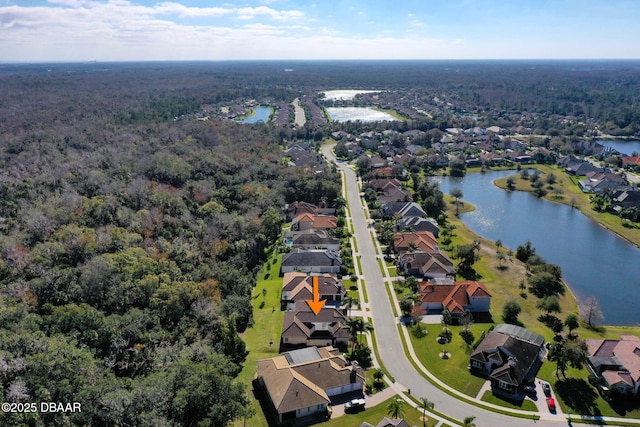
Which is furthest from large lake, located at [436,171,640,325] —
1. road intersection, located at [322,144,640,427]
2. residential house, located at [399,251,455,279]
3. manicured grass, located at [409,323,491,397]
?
road intersection, located at [322,144,640,427]

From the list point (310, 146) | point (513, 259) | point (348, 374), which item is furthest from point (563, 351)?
point (310, 146)

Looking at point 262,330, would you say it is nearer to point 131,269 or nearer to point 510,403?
point 131,269

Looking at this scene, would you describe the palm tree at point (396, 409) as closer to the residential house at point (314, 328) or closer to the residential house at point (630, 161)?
the residential house at point (314, 328)

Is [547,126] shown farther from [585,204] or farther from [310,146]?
[310,146]

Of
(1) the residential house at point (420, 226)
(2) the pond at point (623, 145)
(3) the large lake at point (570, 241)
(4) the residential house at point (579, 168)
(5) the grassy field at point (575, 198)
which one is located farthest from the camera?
(2) the pond at point (623, 145)

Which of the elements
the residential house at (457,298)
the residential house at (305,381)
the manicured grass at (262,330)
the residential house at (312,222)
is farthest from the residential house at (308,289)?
the residential house at (312,222)
